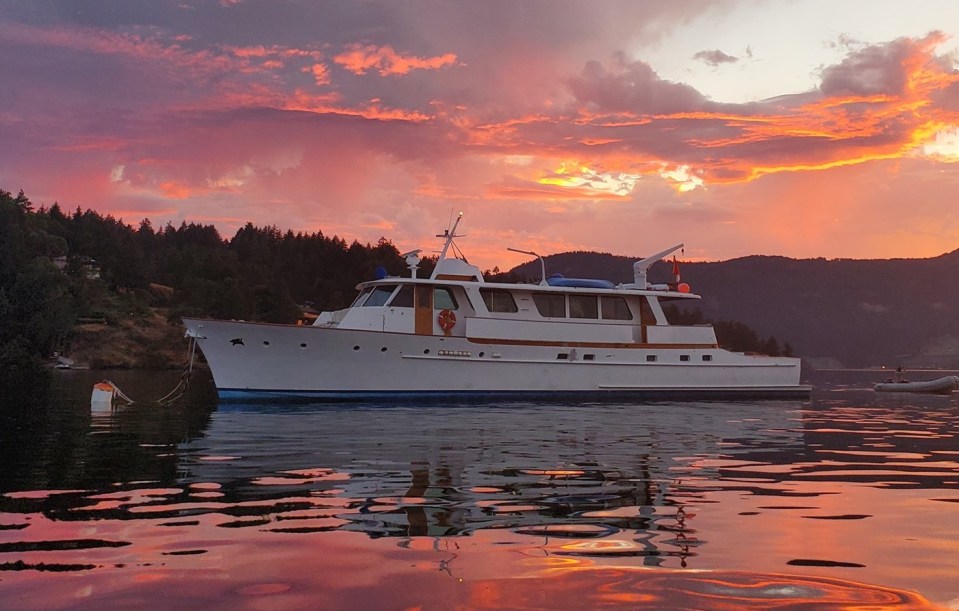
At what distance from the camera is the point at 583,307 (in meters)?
29.4

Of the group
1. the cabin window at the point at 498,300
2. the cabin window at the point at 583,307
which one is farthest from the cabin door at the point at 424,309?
the cabin window at the point at 583,307

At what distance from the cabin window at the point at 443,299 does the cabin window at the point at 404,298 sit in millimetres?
810

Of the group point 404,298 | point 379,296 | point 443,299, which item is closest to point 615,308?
point 443,299

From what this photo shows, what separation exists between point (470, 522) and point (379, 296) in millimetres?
20876

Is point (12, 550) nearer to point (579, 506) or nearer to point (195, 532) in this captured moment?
point (195, 532)

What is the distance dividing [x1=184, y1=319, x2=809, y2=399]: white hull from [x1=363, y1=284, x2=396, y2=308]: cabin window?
5.64ft

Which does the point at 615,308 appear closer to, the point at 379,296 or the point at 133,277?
the point at 379,296

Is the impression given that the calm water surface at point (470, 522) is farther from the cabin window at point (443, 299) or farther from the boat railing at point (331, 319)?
the boat railing at point (331, 319)

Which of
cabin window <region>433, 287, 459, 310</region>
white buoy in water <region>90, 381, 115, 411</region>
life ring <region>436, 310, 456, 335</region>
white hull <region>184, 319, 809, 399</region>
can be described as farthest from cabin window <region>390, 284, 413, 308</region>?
white buoy in water <region>90, 381, 115, 411</region>

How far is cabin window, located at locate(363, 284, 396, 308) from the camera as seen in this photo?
2683cm

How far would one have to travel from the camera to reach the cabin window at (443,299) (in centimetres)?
2709

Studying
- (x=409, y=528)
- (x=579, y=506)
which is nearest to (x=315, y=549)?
(x=409, y=528)

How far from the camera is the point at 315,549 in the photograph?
217 inches

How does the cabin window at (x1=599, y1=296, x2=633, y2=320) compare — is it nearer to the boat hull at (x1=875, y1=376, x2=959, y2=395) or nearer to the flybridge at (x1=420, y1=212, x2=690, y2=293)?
the flybridge at (x1=420, y1=212, x2=690, y2=293)
